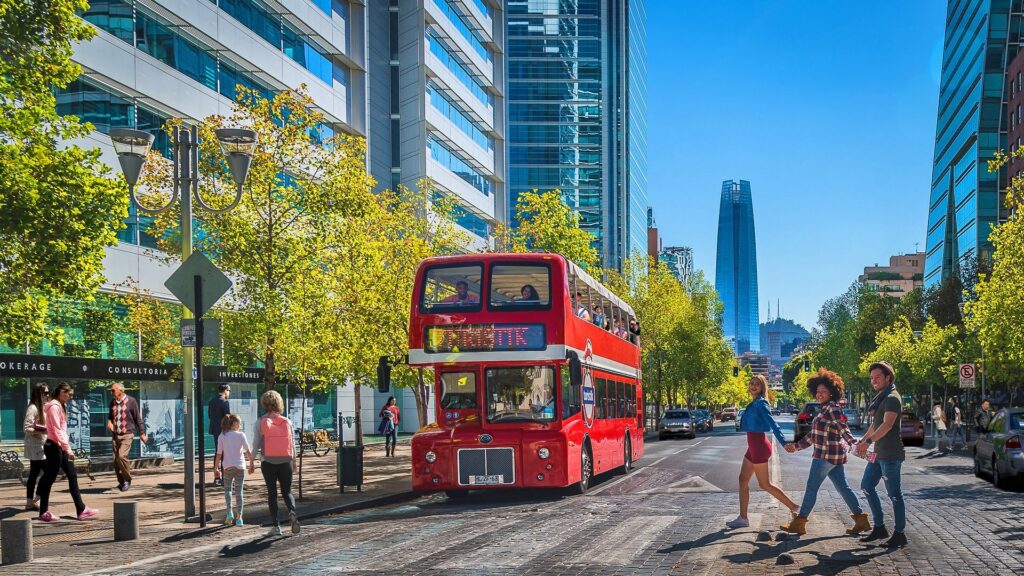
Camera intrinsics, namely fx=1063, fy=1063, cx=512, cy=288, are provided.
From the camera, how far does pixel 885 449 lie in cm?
1045

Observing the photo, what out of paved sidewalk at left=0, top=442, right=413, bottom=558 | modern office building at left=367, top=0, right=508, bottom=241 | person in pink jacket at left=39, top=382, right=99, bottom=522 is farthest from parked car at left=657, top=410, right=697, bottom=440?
person in pink jacket at left=39, top=382, right=99, bottom=522

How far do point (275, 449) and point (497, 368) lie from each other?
544 cm

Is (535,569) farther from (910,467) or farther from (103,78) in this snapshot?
(103,78)

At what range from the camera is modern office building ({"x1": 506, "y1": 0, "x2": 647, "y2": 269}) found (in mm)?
114812

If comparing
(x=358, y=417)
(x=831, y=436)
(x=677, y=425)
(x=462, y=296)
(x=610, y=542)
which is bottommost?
(x=677, y=425)

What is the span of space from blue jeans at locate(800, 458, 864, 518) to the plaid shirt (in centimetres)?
8

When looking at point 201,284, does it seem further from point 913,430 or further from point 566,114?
point 566,114

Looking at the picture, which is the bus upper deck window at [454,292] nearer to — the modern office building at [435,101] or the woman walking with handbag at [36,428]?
the woman walking with handbag at [36,428]

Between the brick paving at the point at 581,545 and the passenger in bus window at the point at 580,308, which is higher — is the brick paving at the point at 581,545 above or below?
below

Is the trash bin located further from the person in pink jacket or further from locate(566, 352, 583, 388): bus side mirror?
the person in pink jacket

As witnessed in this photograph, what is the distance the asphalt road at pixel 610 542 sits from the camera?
30.6 feet

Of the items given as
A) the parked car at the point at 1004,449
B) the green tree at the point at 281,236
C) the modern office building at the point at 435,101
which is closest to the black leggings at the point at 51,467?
the green tree at the point at 281,236

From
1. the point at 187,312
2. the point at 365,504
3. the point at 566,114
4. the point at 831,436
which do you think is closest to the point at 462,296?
the point at 365,504

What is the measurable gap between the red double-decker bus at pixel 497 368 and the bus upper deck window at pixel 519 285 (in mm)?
16
